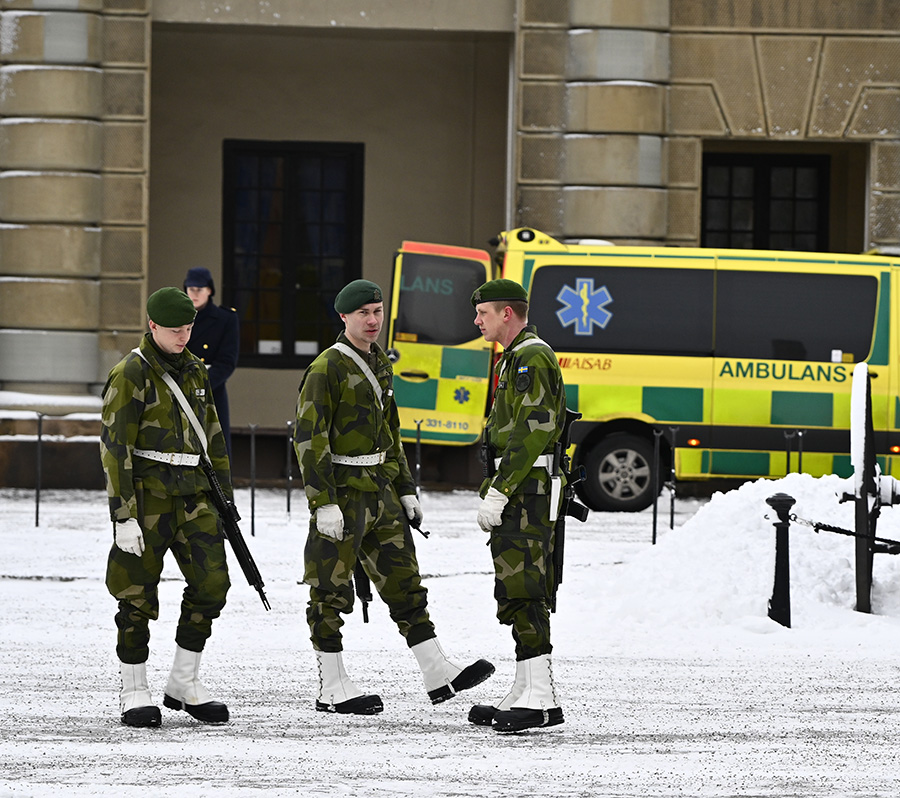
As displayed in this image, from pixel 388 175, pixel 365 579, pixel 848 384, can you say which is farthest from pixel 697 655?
pixel 388 175

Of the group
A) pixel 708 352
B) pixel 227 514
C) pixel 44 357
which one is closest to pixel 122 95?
pixel 44 357

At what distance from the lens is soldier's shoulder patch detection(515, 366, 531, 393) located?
6227mm

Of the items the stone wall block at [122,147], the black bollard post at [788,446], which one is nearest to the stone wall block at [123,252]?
the stone wall block at [122,147]

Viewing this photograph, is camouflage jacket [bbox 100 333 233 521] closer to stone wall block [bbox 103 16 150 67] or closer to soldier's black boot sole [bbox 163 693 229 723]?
soldier's black boot sole [bbox 163 693 229 723]

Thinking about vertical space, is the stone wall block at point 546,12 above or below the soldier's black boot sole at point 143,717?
above

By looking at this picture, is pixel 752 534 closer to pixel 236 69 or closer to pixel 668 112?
pixel 668 112

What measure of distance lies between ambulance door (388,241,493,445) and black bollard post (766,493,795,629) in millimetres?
6565

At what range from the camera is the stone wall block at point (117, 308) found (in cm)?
1586

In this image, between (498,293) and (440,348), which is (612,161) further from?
(498,293)

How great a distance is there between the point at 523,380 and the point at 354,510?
0.90 m

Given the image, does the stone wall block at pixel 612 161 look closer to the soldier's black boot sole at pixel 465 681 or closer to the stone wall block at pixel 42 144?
the stone wall block at pixel 42 144

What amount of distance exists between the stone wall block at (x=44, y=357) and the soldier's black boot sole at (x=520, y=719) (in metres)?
10.3

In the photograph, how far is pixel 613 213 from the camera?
51.9 ft

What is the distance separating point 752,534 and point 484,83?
34.3ft
